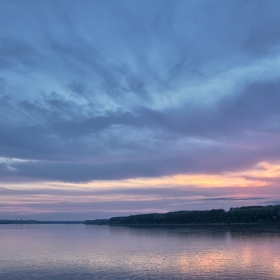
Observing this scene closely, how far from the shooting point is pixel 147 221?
16938 cm

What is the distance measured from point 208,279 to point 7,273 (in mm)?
16019

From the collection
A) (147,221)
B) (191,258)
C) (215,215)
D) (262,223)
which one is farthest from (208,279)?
(147,221)

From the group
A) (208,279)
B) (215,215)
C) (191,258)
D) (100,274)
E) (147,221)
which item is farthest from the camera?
(147,221)

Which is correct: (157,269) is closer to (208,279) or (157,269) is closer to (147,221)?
(208,279)

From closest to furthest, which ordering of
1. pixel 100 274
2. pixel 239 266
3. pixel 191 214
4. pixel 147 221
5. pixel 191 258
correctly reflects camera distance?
pixel 100 274
pixel 239 266
pixel 191 258
pixel 191 214
pixel 147 221

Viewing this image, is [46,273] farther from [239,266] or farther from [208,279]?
[239,266]

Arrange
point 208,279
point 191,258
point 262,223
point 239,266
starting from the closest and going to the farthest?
point 208,279
point 239,266
point 191,258
point 262,223

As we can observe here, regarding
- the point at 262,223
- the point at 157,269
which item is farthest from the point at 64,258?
the point at 262,223

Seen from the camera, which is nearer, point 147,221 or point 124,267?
point 124,267

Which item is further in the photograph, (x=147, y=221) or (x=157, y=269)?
(x=147, y=221)

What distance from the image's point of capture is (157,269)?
29281 mm

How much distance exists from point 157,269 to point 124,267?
3.12 metres

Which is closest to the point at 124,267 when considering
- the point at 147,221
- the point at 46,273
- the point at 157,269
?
the point at 157,269

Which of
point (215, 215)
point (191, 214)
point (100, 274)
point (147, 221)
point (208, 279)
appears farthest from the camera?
point (147, 221)
